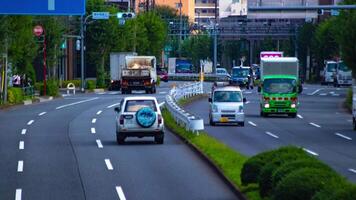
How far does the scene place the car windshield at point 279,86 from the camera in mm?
51688

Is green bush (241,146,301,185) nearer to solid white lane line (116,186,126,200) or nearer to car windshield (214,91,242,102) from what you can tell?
solid white lane line (116,186,126,200)

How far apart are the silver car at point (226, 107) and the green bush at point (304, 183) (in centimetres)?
2915

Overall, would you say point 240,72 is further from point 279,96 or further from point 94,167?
point 94,167

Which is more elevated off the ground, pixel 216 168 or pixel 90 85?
pixel 216 168

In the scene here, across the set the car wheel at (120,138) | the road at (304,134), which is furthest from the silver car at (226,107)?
the car wheel at (120,138)

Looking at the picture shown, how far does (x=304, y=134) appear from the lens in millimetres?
40406

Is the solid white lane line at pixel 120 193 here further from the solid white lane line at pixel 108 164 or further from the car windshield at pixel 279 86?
the car windshield at pixel 279 86

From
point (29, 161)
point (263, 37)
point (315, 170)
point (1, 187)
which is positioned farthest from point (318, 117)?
point (263, 37)

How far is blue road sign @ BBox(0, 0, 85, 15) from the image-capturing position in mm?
27438

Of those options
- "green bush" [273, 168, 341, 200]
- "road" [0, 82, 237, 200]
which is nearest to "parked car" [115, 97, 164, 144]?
"road" [0, 82, 237, 200]

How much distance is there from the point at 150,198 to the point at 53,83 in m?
55.2

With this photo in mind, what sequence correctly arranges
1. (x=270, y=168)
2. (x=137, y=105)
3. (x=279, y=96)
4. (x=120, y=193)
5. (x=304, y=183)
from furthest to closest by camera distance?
(x=279, y=96) < (x=137, y=105) < (x=120, y=193) < (x=270, y=168) < (x=304, y=183)

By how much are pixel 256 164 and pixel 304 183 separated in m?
4.82

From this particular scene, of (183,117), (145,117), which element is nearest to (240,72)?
(183,117)
